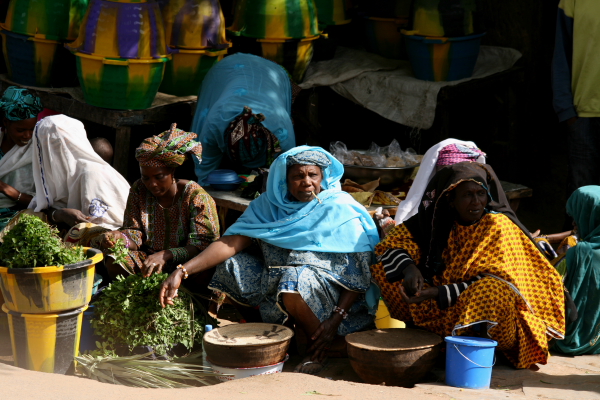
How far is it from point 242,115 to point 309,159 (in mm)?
1734

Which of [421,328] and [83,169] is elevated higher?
[83,169]

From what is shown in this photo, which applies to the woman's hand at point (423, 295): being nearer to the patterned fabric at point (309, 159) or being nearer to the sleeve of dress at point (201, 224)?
the patterned fabric at point (309, 159)

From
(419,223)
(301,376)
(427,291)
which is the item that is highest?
(419,223)

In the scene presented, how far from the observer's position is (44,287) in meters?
4.13

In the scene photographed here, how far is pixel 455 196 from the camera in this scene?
14.6ft

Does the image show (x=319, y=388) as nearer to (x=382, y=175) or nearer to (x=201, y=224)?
(x=201, y=224)

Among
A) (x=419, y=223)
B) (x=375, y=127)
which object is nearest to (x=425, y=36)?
(x=375, y=127)

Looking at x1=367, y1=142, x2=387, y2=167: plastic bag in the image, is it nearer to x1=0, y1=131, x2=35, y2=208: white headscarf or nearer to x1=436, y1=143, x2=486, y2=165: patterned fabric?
x1=436, y1=143, x2=486, y2=165: patterned fabric

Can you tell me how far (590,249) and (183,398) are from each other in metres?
2.38

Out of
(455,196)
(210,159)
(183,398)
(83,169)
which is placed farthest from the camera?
(210,159)

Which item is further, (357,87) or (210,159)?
(357,87)

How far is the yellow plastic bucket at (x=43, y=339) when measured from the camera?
13.8ft

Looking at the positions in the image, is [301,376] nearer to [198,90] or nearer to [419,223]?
[419,223]

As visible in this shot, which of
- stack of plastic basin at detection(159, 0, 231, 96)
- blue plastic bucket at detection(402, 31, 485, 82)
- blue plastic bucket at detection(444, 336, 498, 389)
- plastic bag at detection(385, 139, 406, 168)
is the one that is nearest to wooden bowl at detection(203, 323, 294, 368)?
blue plastic bucket at detection(444, 336, 498, 389)
